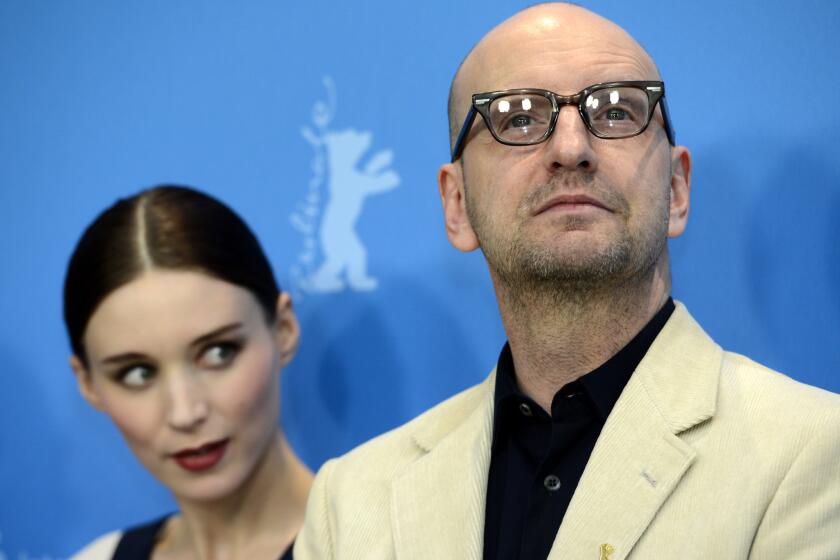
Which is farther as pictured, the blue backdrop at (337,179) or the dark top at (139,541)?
the dark top at (139,541)

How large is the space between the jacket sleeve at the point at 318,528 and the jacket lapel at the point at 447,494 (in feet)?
0.46

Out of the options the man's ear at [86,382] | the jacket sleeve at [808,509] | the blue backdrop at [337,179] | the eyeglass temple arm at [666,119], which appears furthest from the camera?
the man's ear at [86,382]

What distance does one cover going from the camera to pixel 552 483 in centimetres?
138

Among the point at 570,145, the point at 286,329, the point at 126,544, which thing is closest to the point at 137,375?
the point at 286,329

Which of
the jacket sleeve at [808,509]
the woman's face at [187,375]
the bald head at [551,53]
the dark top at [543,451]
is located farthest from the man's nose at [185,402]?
the jacket sleeve at [808,509]

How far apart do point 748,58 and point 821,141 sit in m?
0.18

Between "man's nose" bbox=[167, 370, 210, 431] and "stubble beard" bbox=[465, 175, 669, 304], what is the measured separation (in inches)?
23.5

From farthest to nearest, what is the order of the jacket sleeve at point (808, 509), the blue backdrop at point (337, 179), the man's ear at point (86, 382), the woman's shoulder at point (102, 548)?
the woman's shoulder at point (102, 548), the man's ear at point (86, 382), the blue backdrop at point (337, 179), the jacket sleeve at point (808, 509)

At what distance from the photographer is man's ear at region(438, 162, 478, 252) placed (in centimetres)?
158

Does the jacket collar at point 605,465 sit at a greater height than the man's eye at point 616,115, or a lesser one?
lesser

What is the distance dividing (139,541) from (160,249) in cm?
57

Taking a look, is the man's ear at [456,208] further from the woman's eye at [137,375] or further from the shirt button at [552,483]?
the woman's eye at [137,375]

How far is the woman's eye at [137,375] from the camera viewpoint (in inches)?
71.1

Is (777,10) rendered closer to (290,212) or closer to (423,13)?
(423,13)
